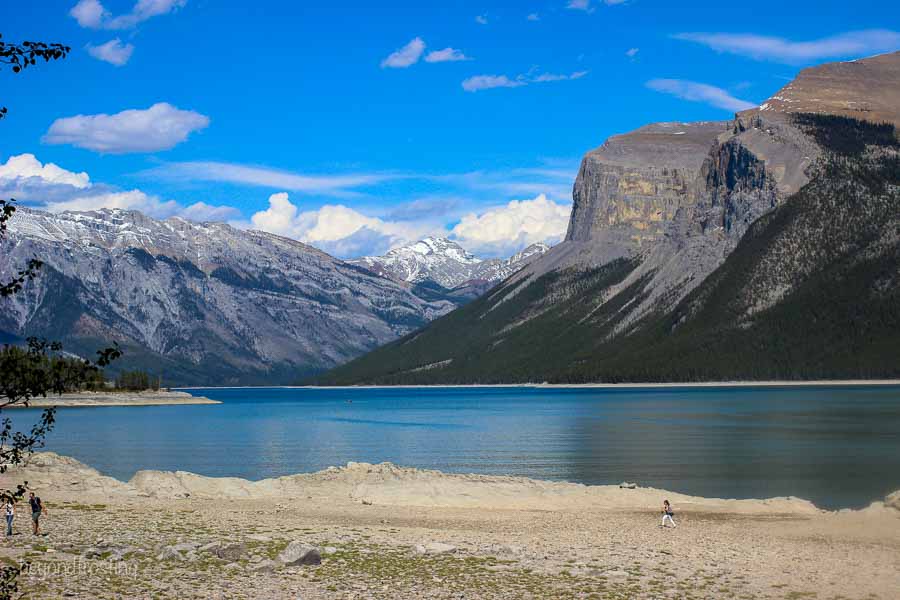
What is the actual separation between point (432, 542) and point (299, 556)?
25.7ft

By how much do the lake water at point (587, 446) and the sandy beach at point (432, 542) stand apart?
49.1 feet

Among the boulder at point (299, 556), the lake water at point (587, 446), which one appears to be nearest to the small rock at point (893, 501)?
the lake water at point (587, 446)

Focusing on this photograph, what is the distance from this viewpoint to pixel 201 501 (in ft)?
196

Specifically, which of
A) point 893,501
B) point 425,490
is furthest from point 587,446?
point 893,501

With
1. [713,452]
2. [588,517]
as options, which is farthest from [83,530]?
[713,452]

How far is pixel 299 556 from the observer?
119ft

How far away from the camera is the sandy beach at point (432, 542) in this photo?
109 feet

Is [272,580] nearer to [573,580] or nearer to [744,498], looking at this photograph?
[573,580]

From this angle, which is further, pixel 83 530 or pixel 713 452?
pixel 713 452

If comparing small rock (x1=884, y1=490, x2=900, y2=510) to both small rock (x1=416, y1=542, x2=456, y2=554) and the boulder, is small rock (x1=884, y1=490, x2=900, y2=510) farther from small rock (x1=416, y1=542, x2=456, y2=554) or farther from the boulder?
the boulder

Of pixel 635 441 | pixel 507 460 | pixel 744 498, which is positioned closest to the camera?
pixel 744 498

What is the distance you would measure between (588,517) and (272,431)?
104058 millimetres

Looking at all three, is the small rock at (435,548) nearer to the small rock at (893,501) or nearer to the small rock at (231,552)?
the small rock at (231,552)

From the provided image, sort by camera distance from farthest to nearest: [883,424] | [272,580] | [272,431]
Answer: [272,431] → [883,424] → [272,580]
